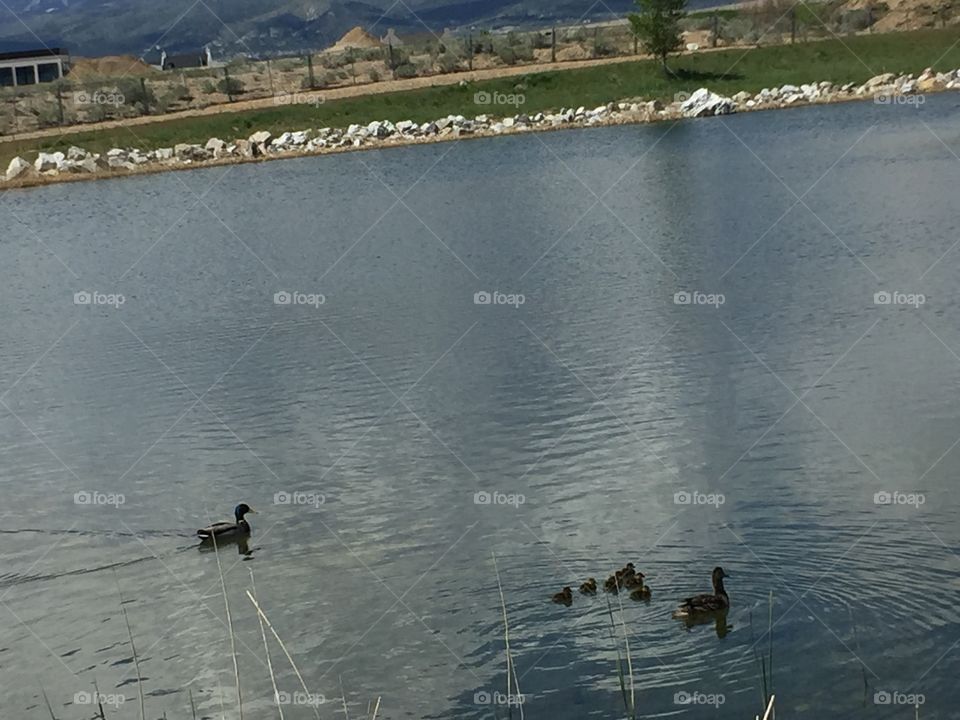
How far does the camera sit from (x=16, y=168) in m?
58.1

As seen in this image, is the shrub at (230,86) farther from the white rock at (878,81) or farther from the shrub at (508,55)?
the white rock at (878,81)

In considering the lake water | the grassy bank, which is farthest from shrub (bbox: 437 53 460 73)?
the lake water

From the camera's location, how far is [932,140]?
4222 cm

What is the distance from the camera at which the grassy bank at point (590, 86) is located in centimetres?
6381

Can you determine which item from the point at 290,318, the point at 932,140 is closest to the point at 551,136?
the point at 932,140

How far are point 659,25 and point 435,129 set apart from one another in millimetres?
11469

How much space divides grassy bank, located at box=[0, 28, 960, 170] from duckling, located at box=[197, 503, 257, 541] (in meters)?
48.6

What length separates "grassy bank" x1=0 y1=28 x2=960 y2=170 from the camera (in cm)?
6381

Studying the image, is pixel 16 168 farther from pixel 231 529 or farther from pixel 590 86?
pixel 231 529

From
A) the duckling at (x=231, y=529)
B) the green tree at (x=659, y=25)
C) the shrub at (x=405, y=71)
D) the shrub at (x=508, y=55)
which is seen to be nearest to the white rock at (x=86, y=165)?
the shrub at (x=405, y=71)

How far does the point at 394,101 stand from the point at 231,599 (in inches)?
2129

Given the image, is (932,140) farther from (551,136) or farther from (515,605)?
(515,605)

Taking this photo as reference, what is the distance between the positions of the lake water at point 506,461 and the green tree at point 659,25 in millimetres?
33294

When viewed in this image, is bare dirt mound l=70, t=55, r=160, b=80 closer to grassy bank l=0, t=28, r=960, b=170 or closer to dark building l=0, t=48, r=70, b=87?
dark building l=0, t=48, r=70, b=87
